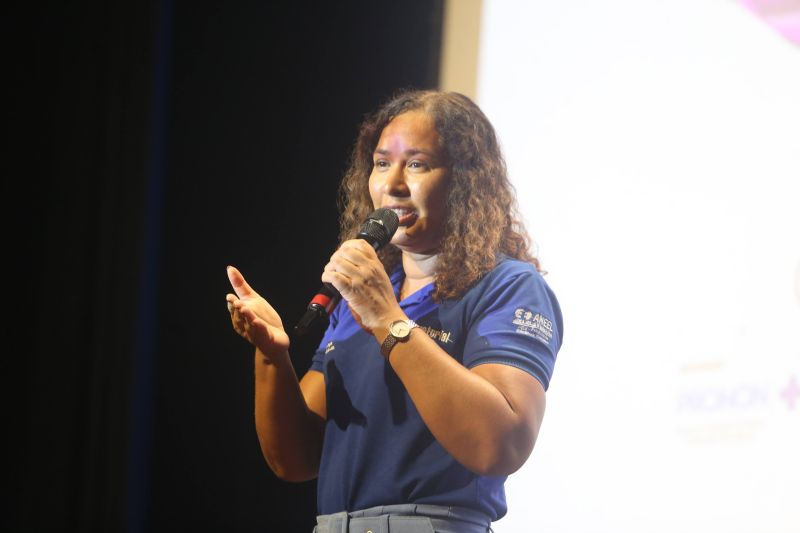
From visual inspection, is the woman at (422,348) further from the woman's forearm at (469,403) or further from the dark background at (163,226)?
the dark background at (163,226)

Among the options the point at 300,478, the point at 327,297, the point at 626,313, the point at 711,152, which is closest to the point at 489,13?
the point at 711,152

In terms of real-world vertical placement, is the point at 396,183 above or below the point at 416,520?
above

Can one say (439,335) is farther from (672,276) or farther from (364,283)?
(672,276)

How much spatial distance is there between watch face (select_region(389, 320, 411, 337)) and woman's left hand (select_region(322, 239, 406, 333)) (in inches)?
0.6

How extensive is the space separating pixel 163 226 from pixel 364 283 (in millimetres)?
1347

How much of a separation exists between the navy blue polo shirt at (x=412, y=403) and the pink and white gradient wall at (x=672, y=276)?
0.33 m

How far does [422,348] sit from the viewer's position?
154 centimetres

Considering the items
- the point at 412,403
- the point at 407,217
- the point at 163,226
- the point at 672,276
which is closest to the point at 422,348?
the point at 412,403

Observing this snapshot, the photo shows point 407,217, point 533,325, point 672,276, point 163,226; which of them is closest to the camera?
point 533,325

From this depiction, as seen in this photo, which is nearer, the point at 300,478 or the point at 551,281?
the point at 300,478

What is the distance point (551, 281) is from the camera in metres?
2.07

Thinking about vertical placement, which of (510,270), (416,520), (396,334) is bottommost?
(416,520)

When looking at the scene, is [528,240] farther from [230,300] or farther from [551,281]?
[230,300]

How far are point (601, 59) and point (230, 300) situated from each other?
1090 mm
